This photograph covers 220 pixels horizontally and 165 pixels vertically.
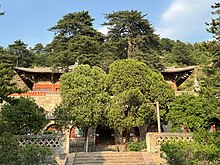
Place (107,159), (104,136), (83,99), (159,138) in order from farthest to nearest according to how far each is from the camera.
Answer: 1. (104,136)
2. (83,99)
3. (159,138)
4. (107,159)

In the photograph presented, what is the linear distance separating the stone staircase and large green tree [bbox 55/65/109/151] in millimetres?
2703

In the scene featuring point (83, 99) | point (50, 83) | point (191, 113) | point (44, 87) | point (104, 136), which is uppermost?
point (50, 83)

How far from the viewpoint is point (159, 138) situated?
12.6m

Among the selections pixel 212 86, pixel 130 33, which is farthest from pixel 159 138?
pixel 130 33

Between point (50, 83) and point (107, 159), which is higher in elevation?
point (50, 83)

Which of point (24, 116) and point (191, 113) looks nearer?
point (24, 116)

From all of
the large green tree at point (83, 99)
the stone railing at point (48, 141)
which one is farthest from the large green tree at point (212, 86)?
the stone railing at point (48, 141)

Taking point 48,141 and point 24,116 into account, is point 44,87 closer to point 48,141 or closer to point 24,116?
point 24,116

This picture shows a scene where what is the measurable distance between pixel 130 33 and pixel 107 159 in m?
15.7

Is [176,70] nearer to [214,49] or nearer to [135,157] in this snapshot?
[214,49]

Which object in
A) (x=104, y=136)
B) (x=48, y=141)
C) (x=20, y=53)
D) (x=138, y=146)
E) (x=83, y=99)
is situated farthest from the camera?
(x=20, y=53)

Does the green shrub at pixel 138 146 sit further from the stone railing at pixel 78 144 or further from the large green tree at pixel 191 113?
the stone railing at pixel 78 144

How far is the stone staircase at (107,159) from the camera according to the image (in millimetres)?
11406

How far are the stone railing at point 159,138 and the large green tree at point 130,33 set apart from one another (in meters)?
12.7
